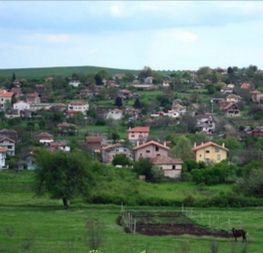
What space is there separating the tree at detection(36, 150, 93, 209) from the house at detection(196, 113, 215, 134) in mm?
52020

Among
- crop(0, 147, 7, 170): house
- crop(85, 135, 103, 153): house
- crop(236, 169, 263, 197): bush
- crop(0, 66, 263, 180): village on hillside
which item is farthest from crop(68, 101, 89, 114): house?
crop(236, 169, 263, 197): bush

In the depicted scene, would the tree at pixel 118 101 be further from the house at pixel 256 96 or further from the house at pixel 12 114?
the house at pixel 256 96

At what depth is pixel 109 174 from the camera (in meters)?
59.7

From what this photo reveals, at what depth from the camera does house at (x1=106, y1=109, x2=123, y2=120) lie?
10573 centimetres

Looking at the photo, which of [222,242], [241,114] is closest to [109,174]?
[222,242]

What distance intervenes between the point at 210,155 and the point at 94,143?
13.8m

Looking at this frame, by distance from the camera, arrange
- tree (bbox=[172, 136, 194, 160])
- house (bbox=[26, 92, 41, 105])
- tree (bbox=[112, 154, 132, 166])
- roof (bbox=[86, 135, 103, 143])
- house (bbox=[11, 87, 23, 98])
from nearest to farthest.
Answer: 1. tree (bbox=[112, 154, 132, 166])
2. tree (bbox=[172, 136, 194, 160])
3. roof (bbox=[86, 135, 103, 143])
4. house (bbox=[26, 92, 41, 105])
5. house (bbox=[11, 87, 23, 98])

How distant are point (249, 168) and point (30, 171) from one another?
68.5 feet

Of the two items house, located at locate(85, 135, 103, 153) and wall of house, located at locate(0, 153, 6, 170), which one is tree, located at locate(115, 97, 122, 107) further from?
wall of house, located at locate(0, 153, 6, 170)

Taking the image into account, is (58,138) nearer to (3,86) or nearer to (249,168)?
(249,168)

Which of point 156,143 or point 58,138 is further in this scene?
point 58,138

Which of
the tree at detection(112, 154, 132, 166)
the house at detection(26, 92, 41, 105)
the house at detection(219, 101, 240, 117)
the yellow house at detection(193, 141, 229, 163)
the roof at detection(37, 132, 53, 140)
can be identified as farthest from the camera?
the house at detection(26, 92, 41, 105)

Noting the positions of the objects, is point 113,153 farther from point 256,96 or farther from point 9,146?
point 256,96

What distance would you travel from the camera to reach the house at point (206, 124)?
9868 cm
